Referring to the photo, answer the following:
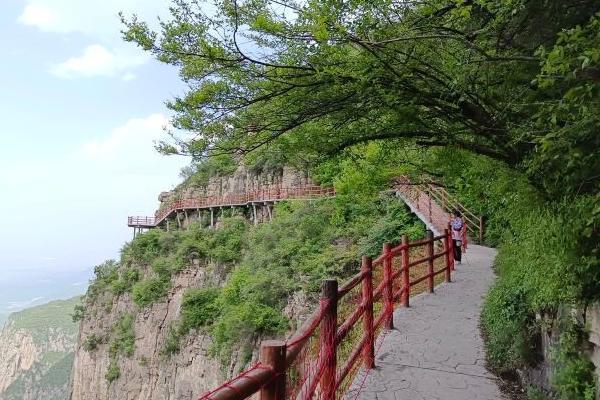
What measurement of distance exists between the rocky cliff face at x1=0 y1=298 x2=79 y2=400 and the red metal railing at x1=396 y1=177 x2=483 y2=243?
9427 centimetres

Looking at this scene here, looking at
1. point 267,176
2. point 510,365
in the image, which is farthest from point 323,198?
point 510,365

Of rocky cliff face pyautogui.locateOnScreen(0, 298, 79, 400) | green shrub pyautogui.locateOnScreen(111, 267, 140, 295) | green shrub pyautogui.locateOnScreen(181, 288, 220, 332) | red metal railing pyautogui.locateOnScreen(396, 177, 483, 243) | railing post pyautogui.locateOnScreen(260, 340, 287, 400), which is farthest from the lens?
rocky cliff face pyautogui.locateOnScreen(0, 298, 79, 400)

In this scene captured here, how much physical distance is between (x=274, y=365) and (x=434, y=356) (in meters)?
4.58

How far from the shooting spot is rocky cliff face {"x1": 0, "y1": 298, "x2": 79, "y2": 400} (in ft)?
325

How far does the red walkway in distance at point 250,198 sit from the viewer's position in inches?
1101

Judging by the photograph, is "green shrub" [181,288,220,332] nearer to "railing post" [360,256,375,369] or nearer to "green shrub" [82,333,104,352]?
"green shrub" [82,333,104,352]

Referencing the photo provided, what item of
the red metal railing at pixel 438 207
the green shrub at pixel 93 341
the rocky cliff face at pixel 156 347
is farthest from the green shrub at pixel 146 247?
the red metal railing at pixel 438 207

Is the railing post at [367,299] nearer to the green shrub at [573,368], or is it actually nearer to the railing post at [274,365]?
the green shrub at [573,368]

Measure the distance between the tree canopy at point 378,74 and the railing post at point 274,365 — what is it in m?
2.63

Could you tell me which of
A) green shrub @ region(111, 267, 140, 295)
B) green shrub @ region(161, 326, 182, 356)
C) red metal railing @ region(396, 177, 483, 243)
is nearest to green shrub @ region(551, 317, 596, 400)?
red metal railing @ region(396, 177, 483, 243)

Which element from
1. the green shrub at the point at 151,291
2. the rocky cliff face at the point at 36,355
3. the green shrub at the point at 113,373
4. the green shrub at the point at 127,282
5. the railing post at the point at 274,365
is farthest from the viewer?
the rocky cliff face at the point at 36,355

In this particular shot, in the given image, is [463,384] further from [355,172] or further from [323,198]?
[323,198]

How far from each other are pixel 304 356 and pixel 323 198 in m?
20.8

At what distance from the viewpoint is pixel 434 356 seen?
623cm
